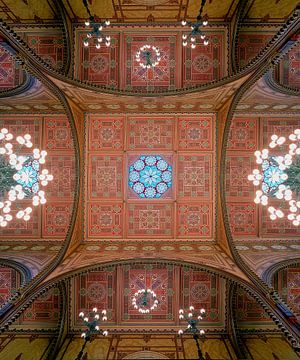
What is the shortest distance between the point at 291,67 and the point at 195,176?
16.4ft

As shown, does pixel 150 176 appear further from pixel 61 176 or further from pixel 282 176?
pixel 282 176

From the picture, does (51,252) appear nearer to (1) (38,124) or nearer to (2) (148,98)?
(1) (38,124)

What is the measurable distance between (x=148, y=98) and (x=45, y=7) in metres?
4.38

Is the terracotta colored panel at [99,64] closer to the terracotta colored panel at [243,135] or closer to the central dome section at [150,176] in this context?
the central dome section at [150,176]

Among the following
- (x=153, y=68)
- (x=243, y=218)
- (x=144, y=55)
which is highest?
(x=144, y=55)

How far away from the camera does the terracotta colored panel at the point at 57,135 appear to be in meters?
11.8

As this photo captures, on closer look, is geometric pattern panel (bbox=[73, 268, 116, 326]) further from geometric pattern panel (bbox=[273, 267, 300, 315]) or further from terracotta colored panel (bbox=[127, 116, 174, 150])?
geometric pattern panel (bbox=[273, 267, 300, 315])

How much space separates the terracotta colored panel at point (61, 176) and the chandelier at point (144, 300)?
4442 mm

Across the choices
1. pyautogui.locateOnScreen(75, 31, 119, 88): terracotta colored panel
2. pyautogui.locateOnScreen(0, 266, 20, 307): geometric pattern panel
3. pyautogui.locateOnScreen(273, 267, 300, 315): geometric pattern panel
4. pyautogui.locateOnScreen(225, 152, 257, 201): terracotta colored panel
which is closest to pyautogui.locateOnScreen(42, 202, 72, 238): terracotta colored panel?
pyautogui.locateOnScreen(0, 266, 20, 307): geometric pattern panel

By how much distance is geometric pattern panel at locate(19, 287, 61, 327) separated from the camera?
11.1 metres

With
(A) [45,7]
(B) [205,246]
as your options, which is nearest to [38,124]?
(A) [45,7]

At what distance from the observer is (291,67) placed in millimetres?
10836

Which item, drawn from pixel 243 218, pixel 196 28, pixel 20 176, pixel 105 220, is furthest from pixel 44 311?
pixel 196 28

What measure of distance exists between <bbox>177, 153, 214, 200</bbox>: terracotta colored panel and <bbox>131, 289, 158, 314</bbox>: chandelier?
12.3 feet
